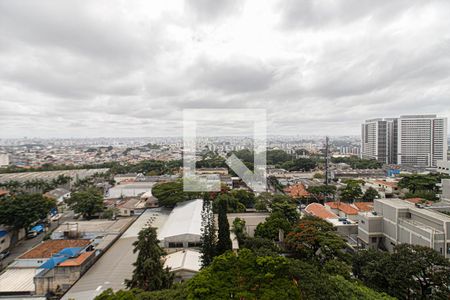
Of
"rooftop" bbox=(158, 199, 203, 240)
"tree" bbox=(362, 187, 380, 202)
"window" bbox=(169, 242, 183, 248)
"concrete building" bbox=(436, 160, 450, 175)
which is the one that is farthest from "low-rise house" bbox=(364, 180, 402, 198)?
"window" bbox=(169, 242, 183, 248)

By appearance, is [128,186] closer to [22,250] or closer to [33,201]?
[33,201]

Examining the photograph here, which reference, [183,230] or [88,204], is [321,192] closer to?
[183,230]

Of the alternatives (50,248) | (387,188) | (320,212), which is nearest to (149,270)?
(50,248)

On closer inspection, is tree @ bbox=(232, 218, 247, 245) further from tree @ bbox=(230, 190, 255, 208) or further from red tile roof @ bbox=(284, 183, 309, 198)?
red tile roof @ bbox=(284, 183, 309, 198)

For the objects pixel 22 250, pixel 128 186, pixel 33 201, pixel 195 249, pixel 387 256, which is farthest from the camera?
pixel 128 186

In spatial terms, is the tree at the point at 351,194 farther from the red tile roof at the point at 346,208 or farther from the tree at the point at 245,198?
the tree at the point at 245,198

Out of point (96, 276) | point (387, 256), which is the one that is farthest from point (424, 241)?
point (96, 276)

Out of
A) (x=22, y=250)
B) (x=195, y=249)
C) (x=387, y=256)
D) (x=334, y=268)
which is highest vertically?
(x=387, y=256)

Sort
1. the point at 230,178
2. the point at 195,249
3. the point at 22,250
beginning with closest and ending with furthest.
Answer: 1. the point at 195,249
2. the point at 22,250
3. the point at 230,178
